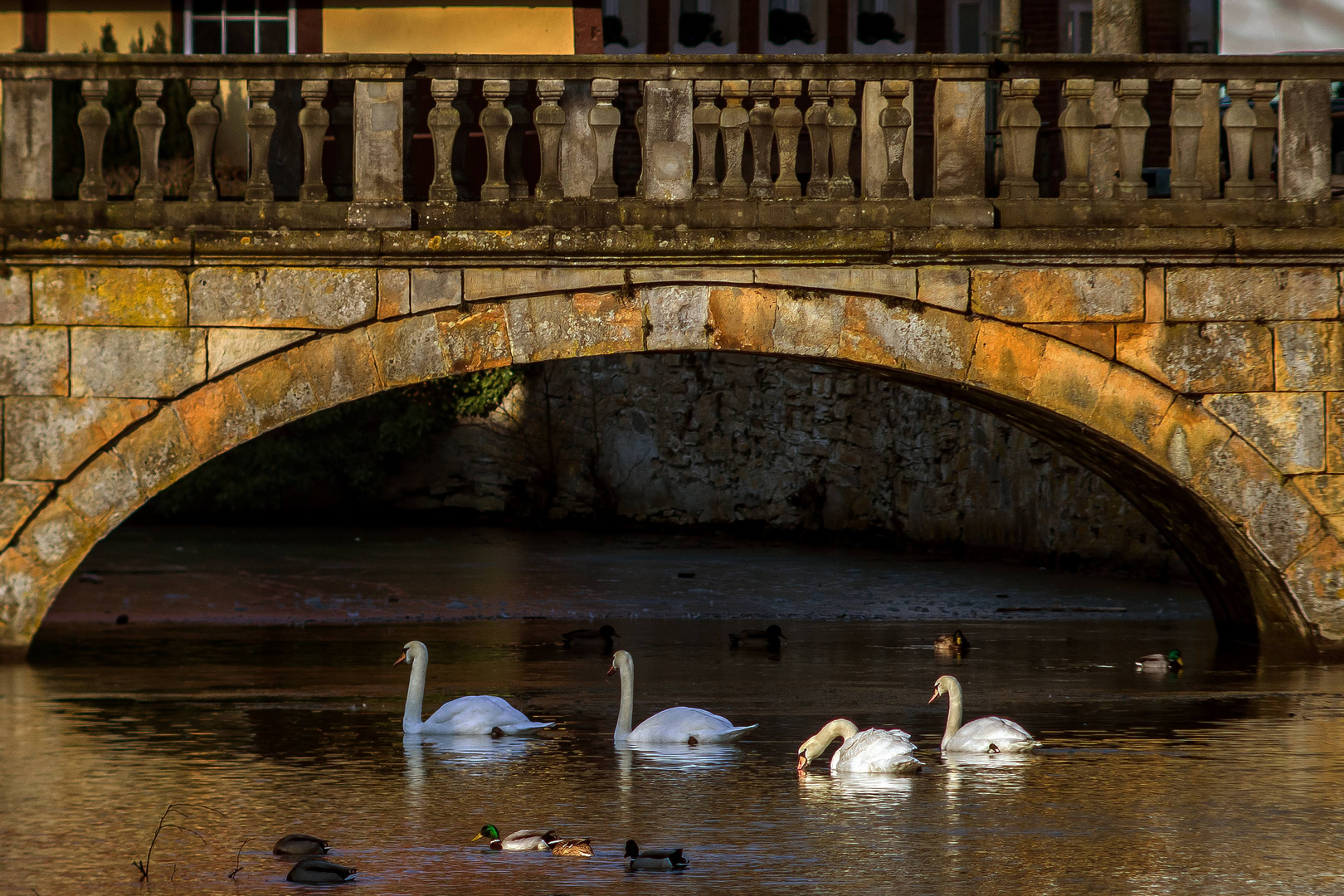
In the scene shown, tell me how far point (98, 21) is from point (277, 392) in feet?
17.4

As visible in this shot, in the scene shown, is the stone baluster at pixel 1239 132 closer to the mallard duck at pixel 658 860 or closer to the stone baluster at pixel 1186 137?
the stone baluster at pixel 1186 137

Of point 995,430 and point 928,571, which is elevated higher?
point 995,430

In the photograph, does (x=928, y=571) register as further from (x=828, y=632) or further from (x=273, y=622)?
(x=273, y=622)

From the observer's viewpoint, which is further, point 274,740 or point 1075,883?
point 274,740

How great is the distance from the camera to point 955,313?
35.1 feet

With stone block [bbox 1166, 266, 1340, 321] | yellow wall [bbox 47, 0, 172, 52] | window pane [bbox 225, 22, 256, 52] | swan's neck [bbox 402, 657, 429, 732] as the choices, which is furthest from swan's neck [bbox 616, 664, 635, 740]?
yellow wall [bbox 47, 0, 172, 52]

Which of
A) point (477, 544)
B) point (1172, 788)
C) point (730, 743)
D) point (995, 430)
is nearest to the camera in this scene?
point (1172, 788)

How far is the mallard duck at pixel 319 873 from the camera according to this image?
5.81m

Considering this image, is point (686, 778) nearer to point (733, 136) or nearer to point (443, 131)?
A: point (733, 136)

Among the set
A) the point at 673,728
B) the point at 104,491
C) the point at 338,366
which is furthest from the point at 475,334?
the point at 673,728

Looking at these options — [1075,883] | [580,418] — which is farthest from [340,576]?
[1075,883]

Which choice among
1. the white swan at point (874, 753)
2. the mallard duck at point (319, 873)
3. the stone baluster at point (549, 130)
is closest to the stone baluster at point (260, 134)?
the stone baluster at point (549, 130)

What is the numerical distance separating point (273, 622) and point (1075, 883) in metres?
10.4

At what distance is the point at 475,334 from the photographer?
10609mm
